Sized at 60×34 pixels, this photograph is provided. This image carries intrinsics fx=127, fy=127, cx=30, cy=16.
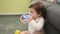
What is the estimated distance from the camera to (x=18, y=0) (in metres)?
3.26

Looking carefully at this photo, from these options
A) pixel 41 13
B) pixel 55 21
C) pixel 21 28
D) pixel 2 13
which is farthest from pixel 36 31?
pixel 2 13

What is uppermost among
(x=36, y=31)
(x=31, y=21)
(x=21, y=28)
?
(x=31, y=21)

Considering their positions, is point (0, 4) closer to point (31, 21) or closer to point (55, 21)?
point (31, 21)

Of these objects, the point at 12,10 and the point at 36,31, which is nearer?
the point at 36,31

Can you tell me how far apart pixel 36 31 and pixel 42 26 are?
0.09 m

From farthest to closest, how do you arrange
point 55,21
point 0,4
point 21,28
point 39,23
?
point 0,4, point 21,28, point 39,23, point 55,21

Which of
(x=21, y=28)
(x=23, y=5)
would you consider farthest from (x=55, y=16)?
(x=23, y=5)

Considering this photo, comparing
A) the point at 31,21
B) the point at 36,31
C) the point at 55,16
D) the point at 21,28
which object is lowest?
the point at 21,28

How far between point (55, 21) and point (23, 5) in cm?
230

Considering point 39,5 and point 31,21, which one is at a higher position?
point 39,5

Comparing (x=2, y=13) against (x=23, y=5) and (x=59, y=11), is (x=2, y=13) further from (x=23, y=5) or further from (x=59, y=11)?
(x=59, y=11)

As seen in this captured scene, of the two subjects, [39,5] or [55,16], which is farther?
[39,5]

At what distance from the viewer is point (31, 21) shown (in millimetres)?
1351

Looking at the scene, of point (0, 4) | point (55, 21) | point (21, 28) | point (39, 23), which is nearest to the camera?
point (55, 21)
